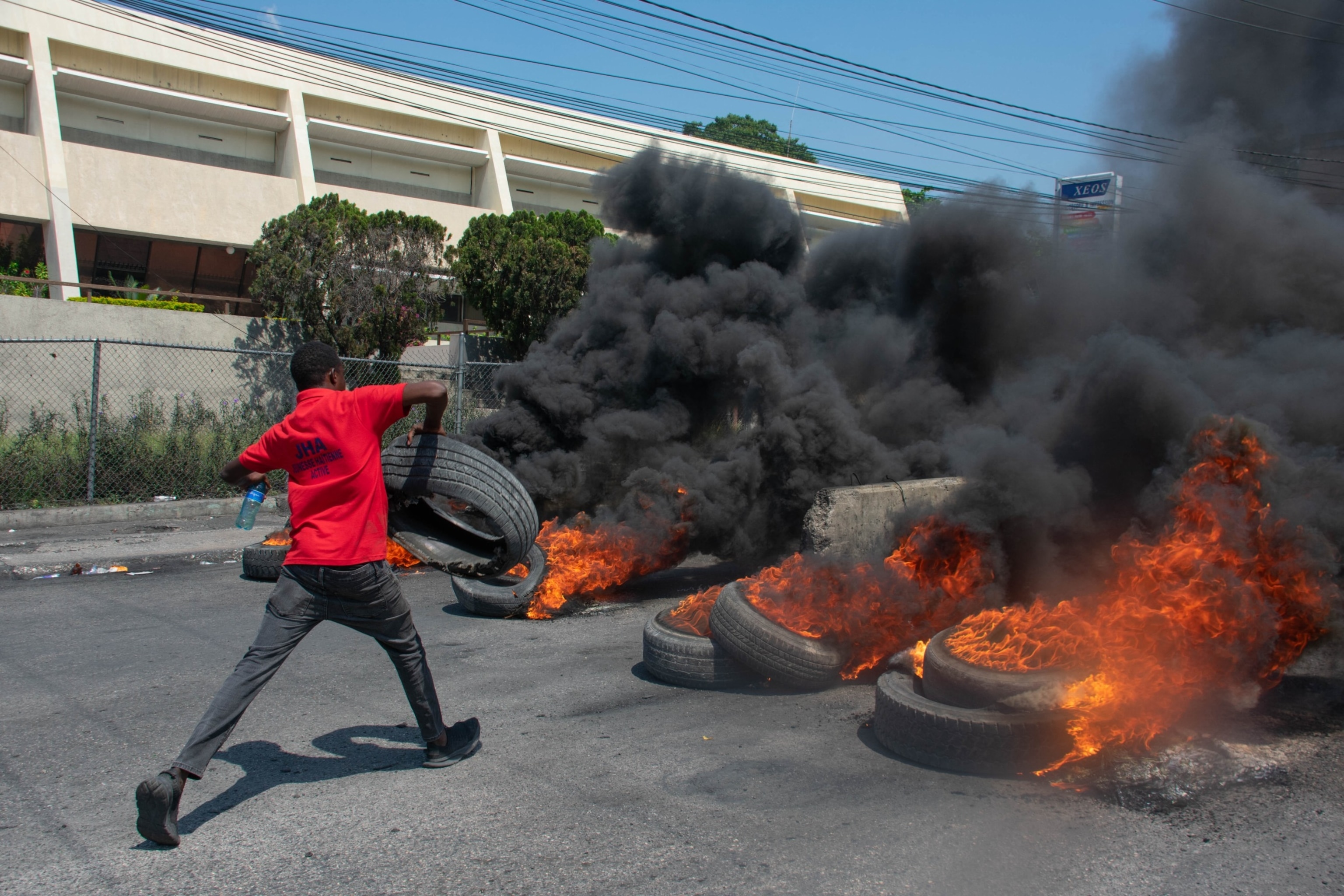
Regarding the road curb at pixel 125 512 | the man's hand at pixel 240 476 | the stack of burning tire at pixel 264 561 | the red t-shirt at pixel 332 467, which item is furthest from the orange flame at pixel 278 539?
the red t-shirt at pixel 332 467

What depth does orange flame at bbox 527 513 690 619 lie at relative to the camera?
783 cm

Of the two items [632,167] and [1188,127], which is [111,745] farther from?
[1188,127]

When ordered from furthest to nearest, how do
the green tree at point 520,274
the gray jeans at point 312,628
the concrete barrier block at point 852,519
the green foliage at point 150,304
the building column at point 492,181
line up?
the building column at point 492,181, the green tree at point 520,274, the green foliage at point 150,304, the concrete barrier block at point 852,519, the gray jeans at point 312,628

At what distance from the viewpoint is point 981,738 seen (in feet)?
13.2

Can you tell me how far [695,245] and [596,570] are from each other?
4985 millimetres

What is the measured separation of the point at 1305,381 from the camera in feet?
18.2

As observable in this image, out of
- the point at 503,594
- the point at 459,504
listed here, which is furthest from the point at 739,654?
the point at 459,504

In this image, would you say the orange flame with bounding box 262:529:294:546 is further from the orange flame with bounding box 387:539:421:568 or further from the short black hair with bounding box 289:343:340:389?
the short black hair with bounding box 289:343:340:389

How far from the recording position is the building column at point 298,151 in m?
26.3

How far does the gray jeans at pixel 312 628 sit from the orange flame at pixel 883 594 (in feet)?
6.99

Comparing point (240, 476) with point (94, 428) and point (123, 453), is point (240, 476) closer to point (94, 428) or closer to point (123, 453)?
point (94, 428)

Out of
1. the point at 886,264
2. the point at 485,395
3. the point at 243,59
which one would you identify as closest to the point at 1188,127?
the point at 886,264

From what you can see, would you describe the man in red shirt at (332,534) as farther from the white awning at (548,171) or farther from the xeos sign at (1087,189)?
the white awning at (548,171)

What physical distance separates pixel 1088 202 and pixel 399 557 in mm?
15542
